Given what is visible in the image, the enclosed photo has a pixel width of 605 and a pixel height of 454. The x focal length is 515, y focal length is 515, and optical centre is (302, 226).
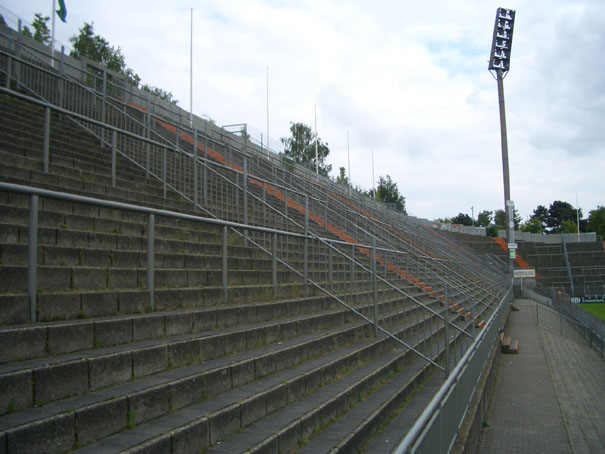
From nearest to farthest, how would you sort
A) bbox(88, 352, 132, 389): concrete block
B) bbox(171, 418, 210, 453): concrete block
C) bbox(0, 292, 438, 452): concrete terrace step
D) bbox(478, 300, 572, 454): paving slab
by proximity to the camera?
bbox(0, 292, 438, 452): concrete terrace step
bbox(171, 418, 210, 453): concrete block
bbox(88, 352, 132, 389): concrete block
bbox(478, 300, 572, 454): paving slab

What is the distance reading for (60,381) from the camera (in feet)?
9.85

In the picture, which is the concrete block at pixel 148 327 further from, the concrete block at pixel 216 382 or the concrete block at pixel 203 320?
the concrete block at pixel 216 382

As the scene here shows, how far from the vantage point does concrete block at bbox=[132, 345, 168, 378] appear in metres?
3.57

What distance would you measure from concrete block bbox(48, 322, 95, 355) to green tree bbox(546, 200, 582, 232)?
11275 centimetres

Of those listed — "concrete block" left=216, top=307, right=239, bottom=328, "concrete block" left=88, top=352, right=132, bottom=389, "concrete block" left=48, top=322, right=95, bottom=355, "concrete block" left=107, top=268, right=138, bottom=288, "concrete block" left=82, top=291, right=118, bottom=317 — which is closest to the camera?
"concrete block" left=88, top=352, right=132, bottom=389

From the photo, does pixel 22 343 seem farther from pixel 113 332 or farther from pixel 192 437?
pixel 192 437

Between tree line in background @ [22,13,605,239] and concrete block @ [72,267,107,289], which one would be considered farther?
tree line in background @ [22,13,605,239]

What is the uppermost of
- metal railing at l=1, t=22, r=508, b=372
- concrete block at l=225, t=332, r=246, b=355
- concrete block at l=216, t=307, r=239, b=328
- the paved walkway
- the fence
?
metal railing at l=1, t=22, r=508, b=372

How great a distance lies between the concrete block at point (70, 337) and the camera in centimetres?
334

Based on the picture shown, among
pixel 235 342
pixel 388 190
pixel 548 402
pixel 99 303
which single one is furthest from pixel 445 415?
pixel 388 190

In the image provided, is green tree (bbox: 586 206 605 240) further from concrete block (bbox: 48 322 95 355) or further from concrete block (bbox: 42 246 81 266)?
concrete block (bbox: 48 322 95 355)

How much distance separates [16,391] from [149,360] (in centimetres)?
105

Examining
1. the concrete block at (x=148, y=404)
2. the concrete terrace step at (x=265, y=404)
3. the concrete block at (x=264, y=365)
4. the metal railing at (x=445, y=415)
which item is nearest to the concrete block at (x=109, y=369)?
the concrete block at (x=148, y=404)

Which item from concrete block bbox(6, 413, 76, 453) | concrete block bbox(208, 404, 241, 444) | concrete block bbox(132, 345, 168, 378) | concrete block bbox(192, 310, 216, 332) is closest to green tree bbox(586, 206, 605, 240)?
concrete block bbox(192, 310, 216, 332)
